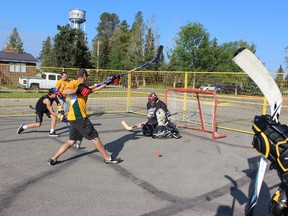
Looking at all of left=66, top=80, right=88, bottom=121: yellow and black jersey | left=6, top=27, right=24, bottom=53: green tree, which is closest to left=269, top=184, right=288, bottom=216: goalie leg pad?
left=66, top=80, right=88, bottom=121: yellow and black jersey

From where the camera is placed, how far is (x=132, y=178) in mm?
5684

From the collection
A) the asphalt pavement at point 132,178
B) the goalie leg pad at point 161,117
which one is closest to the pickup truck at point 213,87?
the goalie leg pad at point 161,117

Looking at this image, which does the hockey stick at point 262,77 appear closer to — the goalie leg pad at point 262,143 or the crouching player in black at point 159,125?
the goalie leg pad at point 262,143

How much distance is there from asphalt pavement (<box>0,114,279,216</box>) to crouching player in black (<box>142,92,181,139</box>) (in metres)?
0.32

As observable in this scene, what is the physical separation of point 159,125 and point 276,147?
6.73 metres

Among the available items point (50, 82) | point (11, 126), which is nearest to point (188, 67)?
point (50, 82)

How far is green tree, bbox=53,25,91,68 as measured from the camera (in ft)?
113

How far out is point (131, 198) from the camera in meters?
4.75

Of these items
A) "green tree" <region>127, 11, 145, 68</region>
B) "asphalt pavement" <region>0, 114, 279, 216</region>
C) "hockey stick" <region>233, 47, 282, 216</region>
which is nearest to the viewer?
"hockey stick" <region>233, 47, 282, 216</region>

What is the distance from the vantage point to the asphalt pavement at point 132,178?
14.5 feet

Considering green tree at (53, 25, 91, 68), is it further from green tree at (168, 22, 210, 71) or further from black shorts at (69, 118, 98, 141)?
black shorts at (69, 118, 98, 141)

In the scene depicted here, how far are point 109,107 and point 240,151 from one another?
9.61m

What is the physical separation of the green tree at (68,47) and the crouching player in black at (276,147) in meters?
33.8

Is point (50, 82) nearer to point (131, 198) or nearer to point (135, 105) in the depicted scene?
point (135, 105)
